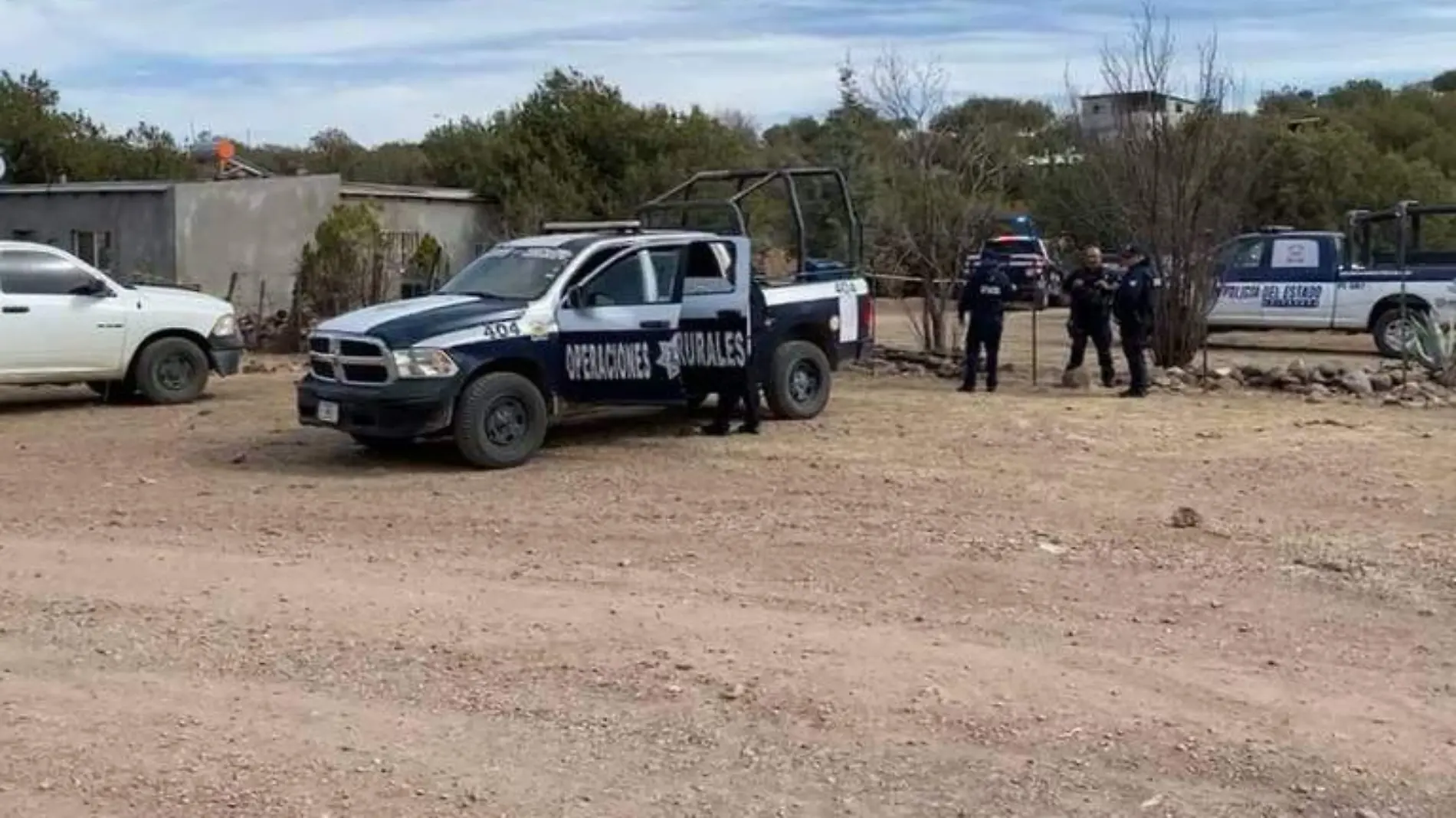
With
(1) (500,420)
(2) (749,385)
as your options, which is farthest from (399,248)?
(1) (500,420)

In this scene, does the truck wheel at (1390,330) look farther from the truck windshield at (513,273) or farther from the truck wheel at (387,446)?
the truck wheel at (387,446)

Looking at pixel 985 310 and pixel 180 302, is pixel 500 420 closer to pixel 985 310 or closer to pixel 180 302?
pixel 180 302

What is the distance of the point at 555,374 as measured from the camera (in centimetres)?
1276

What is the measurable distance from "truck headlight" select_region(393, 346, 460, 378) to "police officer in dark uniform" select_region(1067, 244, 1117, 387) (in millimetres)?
8403

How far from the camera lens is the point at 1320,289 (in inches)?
949

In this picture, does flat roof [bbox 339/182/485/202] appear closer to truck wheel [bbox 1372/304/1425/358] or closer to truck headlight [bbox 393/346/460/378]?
truck wheel [bbox 1372/304/1425/358]

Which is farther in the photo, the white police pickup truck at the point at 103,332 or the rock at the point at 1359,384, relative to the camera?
the rock at the point at 1359,384

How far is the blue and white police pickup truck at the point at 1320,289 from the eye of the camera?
22.9m

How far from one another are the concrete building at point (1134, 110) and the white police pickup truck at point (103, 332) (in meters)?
10.3

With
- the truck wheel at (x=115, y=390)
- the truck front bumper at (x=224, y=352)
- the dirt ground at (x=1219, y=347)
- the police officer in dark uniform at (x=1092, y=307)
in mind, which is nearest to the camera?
the truck wheel at (x=115, y=390)

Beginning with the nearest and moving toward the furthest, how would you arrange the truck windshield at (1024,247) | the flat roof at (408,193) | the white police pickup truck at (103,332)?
the white police pickup truck at (103,332) < the flat roof at (408,193) < the truck windshield at (1024,247)

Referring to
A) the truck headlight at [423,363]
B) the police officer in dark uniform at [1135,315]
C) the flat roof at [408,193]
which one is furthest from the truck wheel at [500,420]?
the flat roof at [408,193]

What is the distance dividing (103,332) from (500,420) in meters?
5.77

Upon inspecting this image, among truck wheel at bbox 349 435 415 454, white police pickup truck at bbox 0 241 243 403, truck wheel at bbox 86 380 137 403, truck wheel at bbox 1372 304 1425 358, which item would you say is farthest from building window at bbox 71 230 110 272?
truck wheel at bbox 1372 304 1425 358
